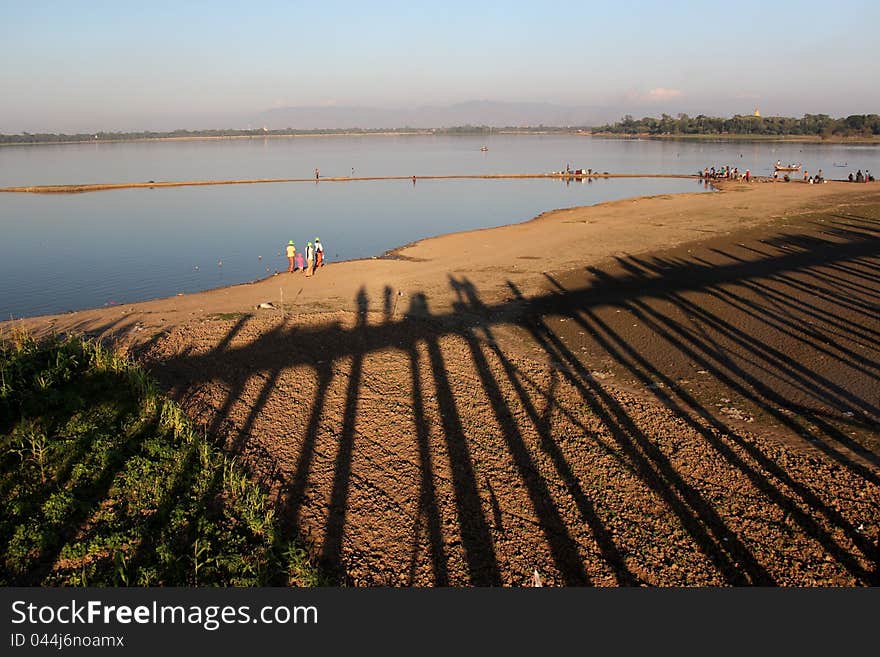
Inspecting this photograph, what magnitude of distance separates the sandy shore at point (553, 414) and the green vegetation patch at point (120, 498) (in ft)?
1.80

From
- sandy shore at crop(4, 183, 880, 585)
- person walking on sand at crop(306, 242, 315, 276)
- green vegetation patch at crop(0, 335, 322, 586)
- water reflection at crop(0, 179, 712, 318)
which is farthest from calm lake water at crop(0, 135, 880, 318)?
green vegetation patch at crop(0, 335, 322, 586)

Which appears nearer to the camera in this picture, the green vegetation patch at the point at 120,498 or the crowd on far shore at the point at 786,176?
the green vegetation patch at the point at 120,498

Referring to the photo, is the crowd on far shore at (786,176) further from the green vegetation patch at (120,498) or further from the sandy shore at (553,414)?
the green vegetation patch at (120,498)

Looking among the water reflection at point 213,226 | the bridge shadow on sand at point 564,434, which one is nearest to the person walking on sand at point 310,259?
the water reflection at point 213,226

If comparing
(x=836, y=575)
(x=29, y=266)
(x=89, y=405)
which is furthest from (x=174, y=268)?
(x=836, y=575)

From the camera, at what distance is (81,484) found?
23.2 ft

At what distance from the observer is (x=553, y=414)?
958 cm

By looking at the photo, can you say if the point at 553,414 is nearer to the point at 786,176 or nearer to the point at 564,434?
the point at 564,434

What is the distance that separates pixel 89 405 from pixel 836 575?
1028 centimetres

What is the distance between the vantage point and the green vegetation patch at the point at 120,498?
579cm

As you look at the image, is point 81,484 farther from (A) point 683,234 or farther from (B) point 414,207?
(B) point 414,207

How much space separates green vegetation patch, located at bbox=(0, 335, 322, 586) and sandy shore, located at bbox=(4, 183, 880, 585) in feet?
1.80

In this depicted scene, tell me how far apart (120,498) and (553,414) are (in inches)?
249

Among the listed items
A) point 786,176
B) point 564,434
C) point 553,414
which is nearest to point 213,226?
point 553,414
